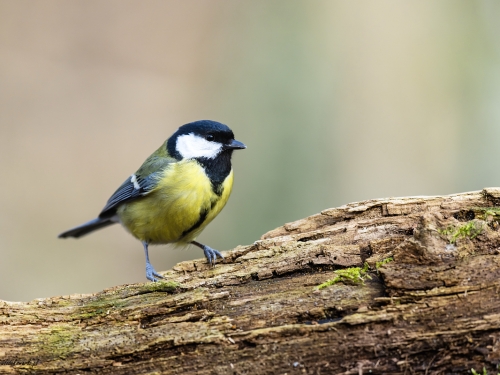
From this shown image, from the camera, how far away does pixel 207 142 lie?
2631 mm

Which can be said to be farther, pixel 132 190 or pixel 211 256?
pixel 132 190

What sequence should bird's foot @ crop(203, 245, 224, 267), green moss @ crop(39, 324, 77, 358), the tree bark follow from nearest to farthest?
the tree bark → green moss @ crop(39, 324, 77, 358) → bird's foot @ crop(203, 245, 224, 267)

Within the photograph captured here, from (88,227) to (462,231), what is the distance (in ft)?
8.22

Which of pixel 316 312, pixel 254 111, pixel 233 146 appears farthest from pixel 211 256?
pixel 254 111

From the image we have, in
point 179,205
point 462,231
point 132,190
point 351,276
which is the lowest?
point 351,276

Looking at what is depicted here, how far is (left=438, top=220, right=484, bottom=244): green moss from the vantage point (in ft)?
5.07

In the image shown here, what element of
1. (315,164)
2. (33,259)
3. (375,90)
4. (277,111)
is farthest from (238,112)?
(33,259)

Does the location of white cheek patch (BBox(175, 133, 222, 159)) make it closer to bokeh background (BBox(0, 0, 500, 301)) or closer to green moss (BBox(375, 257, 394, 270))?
green moss (BBox(375, 257, 394, 270))

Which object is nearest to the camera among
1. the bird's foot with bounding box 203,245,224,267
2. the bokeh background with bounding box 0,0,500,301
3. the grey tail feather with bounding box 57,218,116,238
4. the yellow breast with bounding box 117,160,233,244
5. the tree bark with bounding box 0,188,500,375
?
the tree bark with bounding box 0,188,500,375

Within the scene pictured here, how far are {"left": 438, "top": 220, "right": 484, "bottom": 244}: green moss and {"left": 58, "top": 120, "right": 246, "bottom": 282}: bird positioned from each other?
109 cm

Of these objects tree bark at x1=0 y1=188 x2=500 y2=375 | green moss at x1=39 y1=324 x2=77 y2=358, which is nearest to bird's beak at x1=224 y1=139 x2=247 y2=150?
tree bark at x1=0 y1=188 x2=500 y2=375

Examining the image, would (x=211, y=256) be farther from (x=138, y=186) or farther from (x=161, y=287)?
(x=138, y=186)

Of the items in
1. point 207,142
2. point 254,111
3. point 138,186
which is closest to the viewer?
point 207,142

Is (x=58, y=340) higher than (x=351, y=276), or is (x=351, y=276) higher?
(x=351, y=276)
